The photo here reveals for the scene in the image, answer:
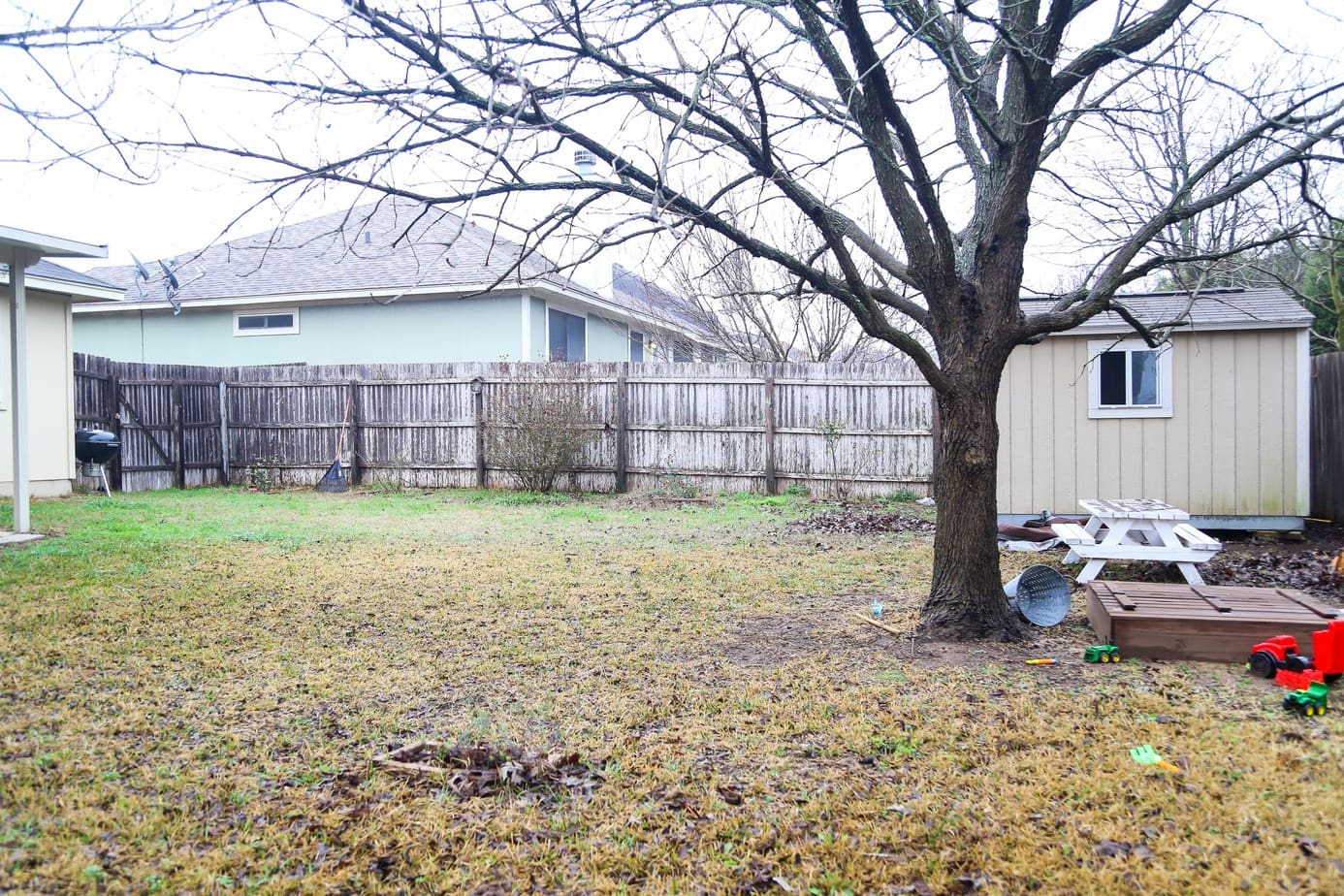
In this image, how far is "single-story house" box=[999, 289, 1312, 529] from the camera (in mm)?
8914

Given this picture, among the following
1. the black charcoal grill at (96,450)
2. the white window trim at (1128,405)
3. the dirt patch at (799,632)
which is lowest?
the dirt patch at (799,632)

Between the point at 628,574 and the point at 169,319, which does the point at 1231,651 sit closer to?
the point at 628,574

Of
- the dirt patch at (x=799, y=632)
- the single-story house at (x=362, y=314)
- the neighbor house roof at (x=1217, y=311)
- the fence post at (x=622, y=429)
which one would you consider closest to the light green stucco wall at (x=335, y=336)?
the single-story house at (x=362, y=314)

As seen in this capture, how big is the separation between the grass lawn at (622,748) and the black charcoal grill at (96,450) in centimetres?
676

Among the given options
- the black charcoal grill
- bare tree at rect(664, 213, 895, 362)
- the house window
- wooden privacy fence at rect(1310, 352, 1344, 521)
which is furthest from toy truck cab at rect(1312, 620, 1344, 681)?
the house window

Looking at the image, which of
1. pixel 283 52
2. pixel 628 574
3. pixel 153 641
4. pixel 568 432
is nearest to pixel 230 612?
pixel 153 641

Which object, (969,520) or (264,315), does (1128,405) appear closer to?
(969,520)

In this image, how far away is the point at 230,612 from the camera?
553 centimetres

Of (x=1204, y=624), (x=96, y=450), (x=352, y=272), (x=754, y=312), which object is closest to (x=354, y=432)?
(x=352, y=272)

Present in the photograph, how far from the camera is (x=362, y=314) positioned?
16.2m

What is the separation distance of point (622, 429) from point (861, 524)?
4775 mm

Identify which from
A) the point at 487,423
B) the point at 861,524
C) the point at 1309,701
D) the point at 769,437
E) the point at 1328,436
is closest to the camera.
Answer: the point at 1309,701

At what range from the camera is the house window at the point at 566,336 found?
16.6 metres

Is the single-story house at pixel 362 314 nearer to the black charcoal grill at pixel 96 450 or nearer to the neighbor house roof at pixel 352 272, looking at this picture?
the neighbor house roof at pixel 352 272
